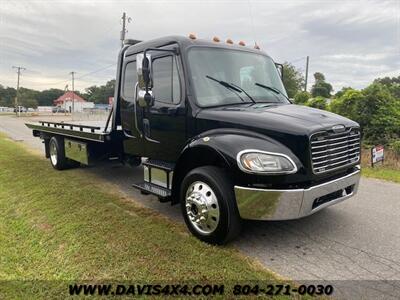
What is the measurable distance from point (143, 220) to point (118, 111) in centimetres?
214

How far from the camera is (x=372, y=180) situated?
24.8 feet

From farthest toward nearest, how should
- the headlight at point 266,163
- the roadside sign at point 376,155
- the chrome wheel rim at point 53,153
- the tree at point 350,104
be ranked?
the tree at point 350,104
the roadside sign at point 376,155
the chrome wheel rim at point 53,153
the headlight at point 266,163

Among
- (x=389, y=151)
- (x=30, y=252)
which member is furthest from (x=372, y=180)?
(x=30, y=252)

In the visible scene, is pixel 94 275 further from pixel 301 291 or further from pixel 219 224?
pixel 301 291

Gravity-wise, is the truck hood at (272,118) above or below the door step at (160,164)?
above

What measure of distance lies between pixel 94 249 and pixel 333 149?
286cm

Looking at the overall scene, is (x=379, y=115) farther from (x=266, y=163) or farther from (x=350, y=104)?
(x=266, y=163)

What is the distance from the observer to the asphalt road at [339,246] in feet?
10.9

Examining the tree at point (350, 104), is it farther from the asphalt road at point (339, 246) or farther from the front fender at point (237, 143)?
the front fender at point (237, 143)

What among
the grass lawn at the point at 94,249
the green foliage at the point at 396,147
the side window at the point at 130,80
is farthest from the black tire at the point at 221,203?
the green foliage at the point at 396,147

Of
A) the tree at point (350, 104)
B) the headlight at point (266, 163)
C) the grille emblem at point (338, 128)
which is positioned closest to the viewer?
the headlight at point (266, 163)

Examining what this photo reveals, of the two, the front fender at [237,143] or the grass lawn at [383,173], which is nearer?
the front fender at [237,143]

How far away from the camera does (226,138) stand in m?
3.90

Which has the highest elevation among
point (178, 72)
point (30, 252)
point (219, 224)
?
point (178, 72)
